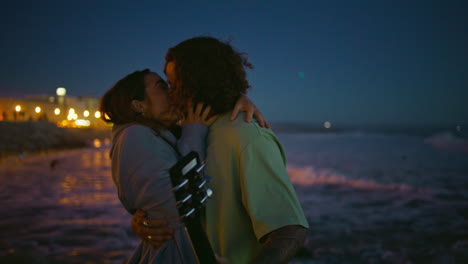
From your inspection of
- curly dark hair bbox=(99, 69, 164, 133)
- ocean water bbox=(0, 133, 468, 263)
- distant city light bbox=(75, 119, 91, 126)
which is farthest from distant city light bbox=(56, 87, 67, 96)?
curly dark hair bbox=(99, 69, 164, 133)

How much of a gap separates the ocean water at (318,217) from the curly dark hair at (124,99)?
532cm

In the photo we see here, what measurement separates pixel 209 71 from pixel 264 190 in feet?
2.72

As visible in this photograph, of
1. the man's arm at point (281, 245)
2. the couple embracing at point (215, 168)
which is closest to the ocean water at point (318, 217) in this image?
the couple embracing at point (215, 168)

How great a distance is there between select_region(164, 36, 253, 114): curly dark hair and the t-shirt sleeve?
514mm

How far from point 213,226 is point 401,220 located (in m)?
11.1

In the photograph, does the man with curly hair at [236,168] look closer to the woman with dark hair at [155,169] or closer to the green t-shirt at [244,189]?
the green t-shirt at [244,189]

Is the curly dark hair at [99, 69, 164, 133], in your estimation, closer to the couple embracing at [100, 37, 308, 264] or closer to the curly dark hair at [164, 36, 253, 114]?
the couple embracing at [100, 37, 308, 264]

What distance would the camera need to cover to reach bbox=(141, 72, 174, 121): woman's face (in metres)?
2.42

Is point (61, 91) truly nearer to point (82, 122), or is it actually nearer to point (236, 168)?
point (82, 122)

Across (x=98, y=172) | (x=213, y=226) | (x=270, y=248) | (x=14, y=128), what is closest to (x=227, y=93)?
(x=213, y=226)

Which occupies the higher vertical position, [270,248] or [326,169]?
[270,248]

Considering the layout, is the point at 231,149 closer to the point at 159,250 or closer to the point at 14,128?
the point at 159,250

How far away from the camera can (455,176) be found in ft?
66.1

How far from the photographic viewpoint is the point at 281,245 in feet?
5.07
